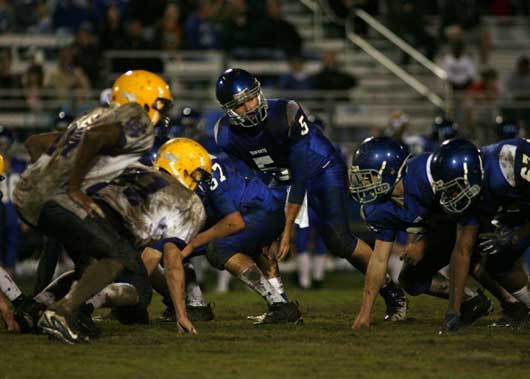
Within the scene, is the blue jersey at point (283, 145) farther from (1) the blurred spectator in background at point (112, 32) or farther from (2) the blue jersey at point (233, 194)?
(1) the blurred spectator in background at point (112, 32)

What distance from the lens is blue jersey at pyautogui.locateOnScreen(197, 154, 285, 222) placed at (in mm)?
8219

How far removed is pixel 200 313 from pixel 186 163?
4.83 feet

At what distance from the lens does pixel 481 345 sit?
6867 millimetres

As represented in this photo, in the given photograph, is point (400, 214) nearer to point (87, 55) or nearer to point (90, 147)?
point (90, 147)

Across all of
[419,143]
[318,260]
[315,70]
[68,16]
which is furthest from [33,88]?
[419,143]

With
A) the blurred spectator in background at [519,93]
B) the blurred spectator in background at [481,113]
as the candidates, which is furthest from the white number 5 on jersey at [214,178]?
the blurred spectator in background at [519,93]

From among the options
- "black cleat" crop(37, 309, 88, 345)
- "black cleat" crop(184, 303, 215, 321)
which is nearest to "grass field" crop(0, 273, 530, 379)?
"black cleat" crop(37, 309, 88, 345)

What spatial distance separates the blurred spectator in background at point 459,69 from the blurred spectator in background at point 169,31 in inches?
143

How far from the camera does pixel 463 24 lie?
17156 mm

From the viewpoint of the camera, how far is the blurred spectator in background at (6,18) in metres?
15.6

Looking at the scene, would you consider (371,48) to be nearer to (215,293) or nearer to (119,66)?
(119,66)

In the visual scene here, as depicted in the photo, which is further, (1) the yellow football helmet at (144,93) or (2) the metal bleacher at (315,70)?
(2) the metal bleacher at (315,70)

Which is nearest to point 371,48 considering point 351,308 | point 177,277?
point 351,308

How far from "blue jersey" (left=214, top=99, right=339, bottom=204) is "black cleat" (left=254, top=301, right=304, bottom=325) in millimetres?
805
